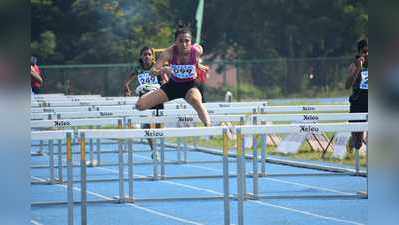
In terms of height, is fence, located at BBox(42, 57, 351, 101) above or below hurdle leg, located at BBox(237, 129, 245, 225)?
above

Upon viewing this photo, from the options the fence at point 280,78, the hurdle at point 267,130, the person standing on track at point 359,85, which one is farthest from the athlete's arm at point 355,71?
the fence at point 280,78

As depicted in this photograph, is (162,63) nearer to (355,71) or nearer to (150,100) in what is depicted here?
(150,100)

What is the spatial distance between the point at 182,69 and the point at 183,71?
29 millimetres

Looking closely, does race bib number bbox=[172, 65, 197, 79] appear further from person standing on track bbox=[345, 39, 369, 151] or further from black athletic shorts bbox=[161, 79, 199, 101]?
person standing on track bbox=[345, 39, 369, 151]

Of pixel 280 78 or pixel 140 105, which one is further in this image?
pixel 280 78

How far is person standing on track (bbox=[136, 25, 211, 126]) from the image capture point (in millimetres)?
11742

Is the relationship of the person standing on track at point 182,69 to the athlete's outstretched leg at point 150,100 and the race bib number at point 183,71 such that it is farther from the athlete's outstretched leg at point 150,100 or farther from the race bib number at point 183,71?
the athlete's outstretched leg at point 150,100

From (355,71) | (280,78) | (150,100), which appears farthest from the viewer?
(280,78)

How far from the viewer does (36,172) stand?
661 inches

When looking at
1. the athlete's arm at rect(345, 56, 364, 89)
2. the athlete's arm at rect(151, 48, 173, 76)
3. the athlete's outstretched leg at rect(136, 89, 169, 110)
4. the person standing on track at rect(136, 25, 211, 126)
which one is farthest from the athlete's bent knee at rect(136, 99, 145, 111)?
the athlete's arm at rect(345, 56, 364, 89)

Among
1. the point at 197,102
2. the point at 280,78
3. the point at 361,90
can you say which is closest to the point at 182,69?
the point at 197,102

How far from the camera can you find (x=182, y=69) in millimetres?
11945
